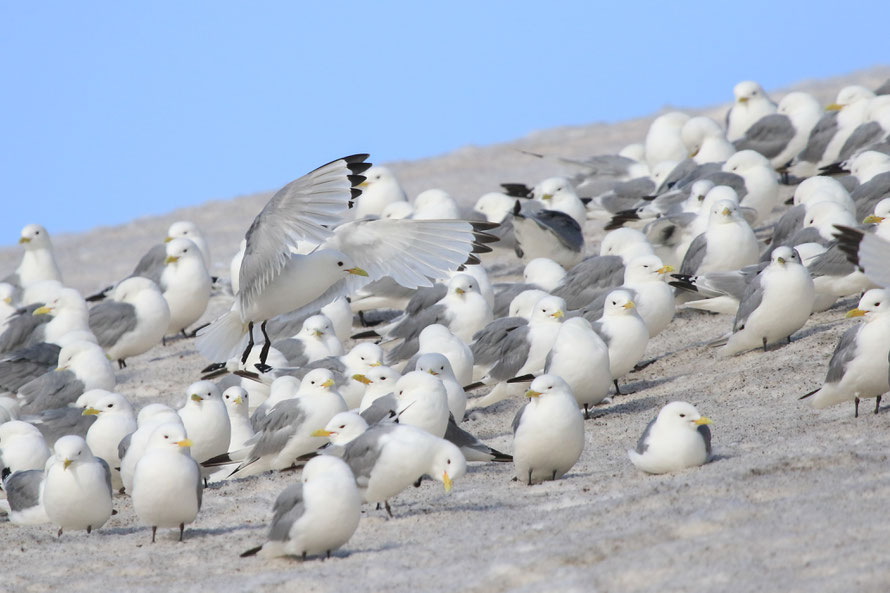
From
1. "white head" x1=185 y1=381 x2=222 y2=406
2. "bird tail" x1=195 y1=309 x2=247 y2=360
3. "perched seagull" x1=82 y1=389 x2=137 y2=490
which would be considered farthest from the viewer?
"bird tail" x1=195 y1=309 x2=247 y2=360

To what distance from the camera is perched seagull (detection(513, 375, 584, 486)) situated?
653 cm

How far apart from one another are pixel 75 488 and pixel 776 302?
4.68 m

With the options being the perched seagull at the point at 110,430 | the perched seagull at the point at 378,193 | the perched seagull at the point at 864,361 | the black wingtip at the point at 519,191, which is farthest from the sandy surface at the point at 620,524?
the perched seagull at the point at 378,193

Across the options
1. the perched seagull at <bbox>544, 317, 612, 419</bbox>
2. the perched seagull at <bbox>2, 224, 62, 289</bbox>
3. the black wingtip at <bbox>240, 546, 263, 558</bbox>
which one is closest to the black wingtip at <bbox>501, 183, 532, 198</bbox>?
the perched seagull at <bbox>2, 224, 62, 289</bbox>

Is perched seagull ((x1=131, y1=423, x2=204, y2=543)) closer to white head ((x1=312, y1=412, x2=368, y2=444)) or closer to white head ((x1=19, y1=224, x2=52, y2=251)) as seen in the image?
white head ((x1=312, y1=412, x2=368, y2=444))

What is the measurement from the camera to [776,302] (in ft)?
28.4

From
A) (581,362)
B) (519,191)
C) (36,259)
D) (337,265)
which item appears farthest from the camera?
(519,191)

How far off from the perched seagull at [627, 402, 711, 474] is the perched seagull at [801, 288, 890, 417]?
0.92 meters

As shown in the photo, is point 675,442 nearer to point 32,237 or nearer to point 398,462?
point 398,462

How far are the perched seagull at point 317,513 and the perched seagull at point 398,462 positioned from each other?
62cm

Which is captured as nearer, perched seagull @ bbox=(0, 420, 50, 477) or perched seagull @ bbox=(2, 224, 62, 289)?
perched seagull @ bbox=(0, 420, 50, 477)

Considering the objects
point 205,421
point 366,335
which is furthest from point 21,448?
point 366,335

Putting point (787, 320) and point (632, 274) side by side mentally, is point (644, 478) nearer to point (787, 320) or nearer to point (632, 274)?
point (787, 320)

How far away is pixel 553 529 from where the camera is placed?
546 cm
